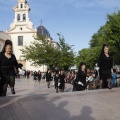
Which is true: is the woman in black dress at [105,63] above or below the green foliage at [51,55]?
below

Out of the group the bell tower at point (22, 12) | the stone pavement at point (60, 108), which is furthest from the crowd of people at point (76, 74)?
the bell tower at point (22, 12)

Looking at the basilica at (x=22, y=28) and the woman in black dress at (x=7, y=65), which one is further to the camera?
the basilica at (x=22, y=28)

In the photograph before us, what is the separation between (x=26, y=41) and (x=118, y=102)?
214ft

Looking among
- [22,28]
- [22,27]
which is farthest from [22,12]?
[22,28]

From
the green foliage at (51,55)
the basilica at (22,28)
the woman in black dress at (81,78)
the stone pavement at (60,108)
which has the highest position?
the basilica at (22,28)

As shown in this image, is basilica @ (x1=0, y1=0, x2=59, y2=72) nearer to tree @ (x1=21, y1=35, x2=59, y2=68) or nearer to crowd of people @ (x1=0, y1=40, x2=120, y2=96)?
tree @ (x1=21, y1=35, x2=59, y2=68)

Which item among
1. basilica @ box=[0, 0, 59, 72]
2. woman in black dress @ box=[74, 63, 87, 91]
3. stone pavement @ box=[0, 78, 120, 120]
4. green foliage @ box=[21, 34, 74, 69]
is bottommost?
stone pavement @ box=[0, 78, 120, 120]

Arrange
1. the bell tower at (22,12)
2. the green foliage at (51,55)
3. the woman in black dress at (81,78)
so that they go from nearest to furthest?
1. the woman in black dress at (81,78)
2. the green foliage at (51,55)
3. the bell tower at (22,12)

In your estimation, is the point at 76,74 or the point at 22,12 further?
the point at 22,12

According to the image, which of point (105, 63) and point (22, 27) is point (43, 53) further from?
point (105, 63)

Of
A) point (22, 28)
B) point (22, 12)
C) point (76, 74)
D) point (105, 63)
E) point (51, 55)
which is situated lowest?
point (76, 74)

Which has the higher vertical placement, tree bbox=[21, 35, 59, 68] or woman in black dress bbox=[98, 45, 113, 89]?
tree bbox=[21, 35, 59, 68]

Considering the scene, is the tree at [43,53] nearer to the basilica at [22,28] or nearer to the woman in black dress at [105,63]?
the basilica at [22,28]

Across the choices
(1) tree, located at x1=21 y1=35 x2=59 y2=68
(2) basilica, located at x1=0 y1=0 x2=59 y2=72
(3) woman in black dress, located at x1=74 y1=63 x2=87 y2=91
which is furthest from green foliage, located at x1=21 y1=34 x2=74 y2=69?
(3) woman in black dress, located at x1=74 y1=63 x2=87 y2=91
